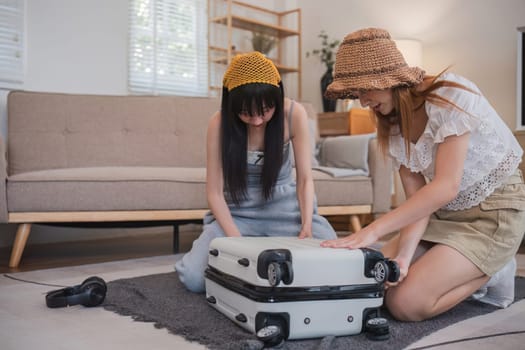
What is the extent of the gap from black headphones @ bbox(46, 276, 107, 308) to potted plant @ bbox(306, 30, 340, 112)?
308 centimetres

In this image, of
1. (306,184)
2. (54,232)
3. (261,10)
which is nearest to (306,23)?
(261,10)

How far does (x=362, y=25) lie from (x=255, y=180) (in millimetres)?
3065

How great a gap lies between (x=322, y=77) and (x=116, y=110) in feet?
6.59

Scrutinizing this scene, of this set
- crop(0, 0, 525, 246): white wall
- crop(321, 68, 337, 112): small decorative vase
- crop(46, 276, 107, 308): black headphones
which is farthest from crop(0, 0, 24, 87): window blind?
crop(321, 68, 337, 112): small decorative vase

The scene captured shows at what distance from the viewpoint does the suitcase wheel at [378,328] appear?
3.84ft

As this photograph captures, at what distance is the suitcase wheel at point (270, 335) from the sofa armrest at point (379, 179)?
1.87 meters

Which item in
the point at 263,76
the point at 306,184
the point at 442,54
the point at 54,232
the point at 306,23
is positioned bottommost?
the point at 54,232

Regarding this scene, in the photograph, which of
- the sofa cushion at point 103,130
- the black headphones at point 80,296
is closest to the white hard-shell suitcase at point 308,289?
the black headphones at point 80,296

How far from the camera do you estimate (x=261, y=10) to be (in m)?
4.61

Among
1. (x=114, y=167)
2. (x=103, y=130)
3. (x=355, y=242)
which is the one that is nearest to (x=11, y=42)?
(x=103, y=130)

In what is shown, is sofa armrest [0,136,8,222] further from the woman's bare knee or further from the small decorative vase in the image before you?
the small decorative vase

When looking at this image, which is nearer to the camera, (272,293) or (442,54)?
(272,293)

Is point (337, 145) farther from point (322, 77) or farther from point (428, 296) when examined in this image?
point (428, 296)

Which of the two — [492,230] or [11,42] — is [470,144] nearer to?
[492,230]
